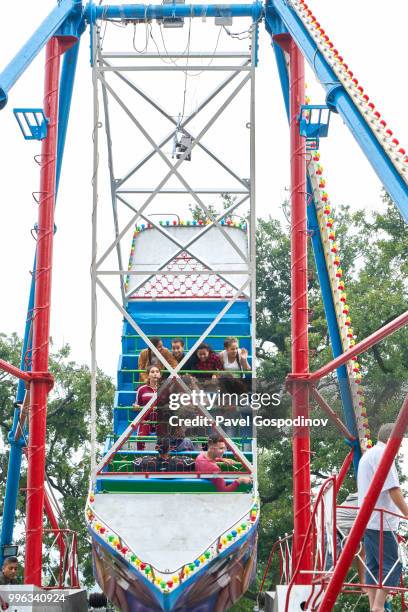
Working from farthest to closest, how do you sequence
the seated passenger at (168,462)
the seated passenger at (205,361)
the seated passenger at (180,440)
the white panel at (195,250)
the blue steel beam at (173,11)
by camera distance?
the white panel at (195,250)
the seated passenger at (205,361)
the blue steel beam at (173,11)
the seated passenger at (180,440)
the seated passenger at (168,462)

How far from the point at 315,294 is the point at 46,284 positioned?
54.3ft

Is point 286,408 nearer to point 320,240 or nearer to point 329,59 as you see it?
point 320,240

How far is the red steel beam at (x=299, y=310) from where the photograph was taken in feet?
32.9

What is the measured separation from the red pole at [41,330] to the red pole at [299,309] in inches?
91.5

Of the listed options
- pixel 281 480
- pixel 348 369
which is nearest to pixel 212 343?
pixel 348 369

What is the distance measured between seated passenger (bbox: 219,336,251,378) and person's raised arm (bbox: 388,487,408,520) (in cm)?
580

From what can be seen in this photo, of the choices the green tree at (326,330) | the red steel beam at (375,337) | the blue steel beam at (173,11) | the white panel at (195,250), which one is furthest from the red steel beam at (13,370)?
the green tree at (326,330)

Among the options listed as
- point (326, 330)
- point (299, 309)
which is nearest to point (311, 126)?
point (299, 309)

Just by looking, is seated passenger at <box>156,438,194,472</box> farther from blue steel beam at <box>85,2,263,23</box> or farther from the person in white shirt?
blue steel beam at <box>85,2,263,23</box>

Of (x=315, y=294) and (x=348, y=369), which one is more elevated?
(x=315, y=294)

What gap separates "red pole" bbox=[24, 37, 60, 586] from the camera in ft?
32.4

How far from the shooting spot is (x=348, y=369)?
11992 millimetres

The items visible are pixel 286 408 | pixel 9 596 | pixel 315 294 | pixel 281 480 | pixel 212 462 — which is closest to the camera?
pixel 9 596

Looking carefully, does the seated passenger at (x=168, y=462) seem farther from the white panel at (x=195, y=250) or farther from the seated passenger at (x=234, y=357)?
the white panel at (x=195, y=250)
